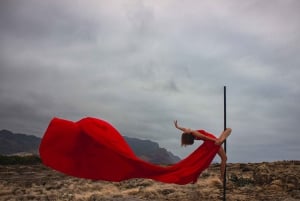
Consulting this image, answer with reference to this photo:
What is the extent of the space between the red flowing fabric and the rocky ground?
6007 mm

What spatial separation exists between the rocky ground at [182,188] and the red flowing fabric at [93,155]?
6.01m

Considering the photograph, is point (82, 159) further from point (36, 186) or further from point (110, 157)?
point (36, 186)

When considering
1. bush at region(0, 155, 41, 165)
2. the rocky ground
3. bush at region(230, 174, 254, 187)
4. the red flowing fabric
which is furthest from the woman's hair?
bush at region(0, 155, 41, 165)

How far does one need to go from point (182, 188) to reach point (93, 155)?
9852mm

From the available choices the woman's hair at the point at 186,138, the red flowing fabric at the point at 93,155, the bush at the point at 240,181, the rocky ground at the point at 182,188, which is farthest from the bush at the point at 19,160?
the woman's hair at the point at 186,138

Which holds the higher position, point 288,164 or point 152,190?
point 288,164

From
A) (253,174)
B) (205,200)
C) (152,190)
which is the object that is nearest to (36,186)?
(152,190)

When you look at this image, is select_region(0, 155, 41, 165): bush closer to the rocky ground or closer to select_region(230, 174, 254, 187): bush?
the rocky ground

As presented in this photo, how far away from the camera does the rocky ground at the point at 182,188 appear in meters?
16.0

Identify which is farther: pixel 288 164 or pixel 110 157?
pixel 288 164

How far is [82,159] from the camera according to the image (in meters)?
8.64

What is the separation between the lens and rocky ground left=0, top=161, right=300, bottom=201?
52.3ft

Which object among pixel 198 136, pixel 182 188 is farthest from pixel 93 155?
pixel 182 188

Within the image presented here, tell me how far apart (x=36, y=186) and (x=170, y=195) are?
23.8 ft
